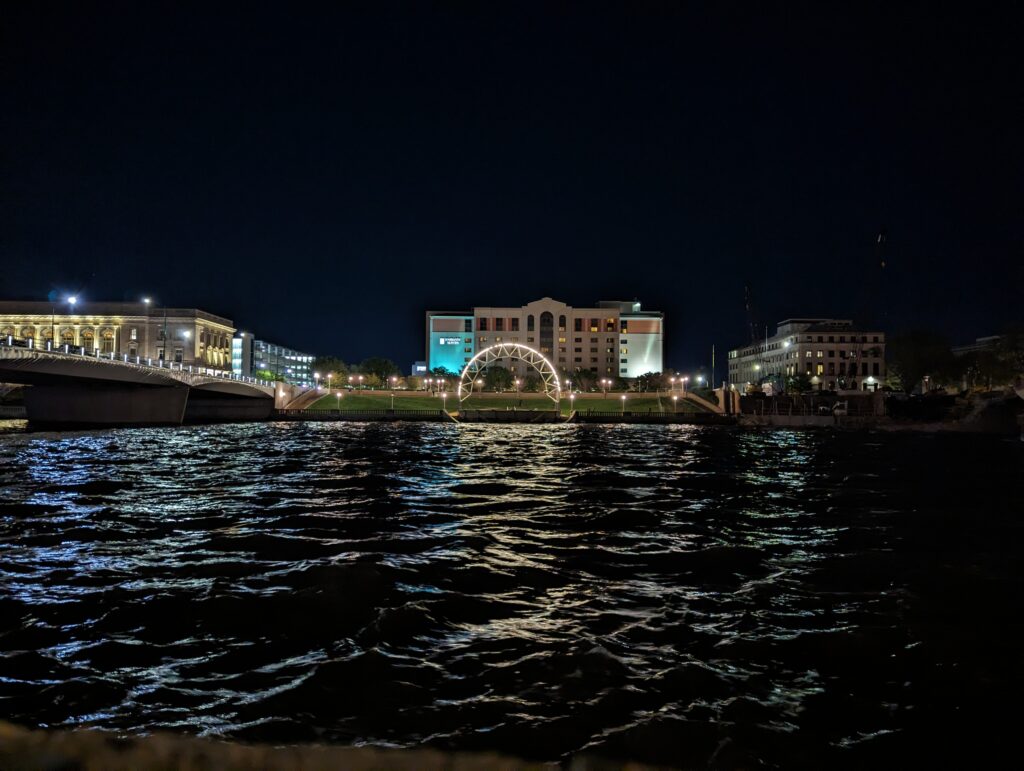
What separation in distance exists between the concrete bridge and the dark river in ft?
144

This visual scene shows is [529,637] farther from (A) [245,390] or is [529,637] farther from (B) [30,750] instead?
(A) [245,390]

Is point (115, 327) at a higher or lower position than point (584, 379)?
Result: higher

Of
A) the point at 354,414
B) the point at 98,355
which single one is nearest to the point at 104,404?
the point at 98,355

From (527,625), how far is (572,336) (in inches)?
7368

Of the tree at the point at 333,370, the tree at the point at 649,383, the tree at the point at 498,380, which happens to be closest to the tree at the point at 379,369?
the tree at the point at 333,370

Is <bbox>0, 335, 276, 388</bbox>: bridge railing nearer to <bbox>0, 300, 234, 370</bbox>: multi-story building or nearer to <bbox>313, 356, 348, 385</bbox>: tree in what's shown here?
<bbox>0, 300, 234, 370</bbox>: multi-story building

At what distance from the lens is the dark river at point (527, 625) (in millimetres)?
5785

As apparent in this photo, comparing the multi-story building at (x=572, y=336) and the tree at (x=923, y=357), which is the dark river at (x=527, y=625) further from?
the multi-story building at (x=572, y=336)

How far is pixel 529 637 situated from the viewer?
8.24m

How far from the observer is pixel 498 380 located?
15462 centimetres

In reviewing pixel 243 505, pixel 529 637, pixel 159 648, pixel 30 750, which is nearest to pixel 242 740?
pixel 30 750

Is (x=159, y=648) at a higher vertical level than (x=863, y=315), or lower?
lower

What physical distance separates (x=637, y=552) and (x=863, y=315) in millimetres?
212514

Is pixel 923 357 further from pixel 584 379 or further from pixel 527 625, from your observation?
pixel 527 625
